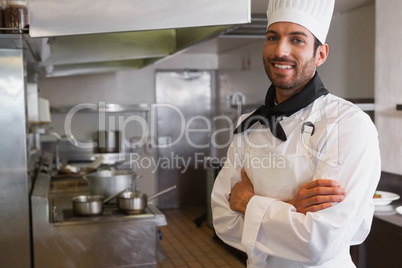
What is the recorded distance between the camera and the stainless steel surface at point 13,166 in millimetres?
2941

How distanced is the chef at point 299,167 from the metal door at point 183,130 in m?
6.13

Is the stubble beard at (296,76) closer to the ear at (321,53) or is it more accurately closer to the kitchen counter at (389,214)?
the ear at (321,53)

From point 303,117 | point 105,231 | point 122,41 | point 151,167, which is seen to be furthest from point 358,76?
point 151,167

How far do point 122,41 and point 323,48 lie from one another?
8.43 ft

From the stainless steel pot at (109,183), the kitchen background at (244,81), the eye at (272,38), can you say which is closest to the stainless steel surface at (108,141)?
the kitchen background at (244,81)

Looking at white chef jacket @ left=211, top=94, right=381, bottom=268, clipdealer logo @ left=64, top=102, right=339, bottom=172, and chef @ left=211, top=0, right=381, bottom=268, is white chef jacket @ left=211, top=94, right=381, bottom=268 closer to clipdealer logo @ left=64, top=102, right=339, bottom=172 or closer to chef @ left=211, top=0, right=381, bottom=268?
chef @ left=211, top=0, right=381, bottom=268

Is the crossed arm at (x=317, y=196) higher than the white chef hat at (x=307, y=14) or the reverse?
the reverse

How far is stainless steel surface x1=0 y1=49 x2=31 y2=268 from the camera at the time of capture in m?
2.94

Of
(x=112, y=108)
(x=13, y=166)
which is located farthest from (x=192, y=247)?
(x=13, y=166)

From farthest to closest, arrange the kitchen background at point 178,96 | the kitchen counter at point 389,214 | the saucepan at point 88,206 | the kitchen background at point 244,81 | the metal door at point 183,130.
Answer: the metal door at point 183,130 < the kitchen background at point 178,96 < the kitchen background at point 244,81 < the saucepan at point 88,206 < the kitchen counter at point 389,214

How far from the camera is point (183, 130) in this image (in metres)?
8.12

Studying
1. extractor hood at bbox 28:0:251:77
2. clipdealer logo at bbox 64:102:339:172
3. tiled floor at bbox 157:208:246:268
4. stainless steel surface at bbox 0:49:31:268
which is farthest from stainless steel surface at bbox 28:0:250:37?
clipdealer logo at bbox 64:102:339:172

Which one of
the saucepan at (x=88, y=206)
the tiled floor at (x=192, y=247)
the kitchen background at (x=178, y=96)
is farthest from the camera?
the kitchen background at (x=178, y=96)

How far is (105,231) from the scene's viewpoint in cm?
300
